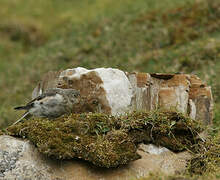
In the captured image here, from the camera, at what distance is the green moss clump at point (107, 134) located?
5.83 meters

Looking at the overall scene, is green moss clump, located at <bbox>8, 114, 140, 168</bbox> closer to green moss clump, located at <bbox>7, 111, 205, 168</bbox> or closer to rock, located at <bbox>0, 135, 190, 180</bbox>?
green moss clump, located at <bbox>7, 111, 205, 168</bbox>

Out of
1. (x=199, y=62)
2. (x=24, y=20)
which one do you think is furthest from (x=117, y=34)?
(x=24, y=20)

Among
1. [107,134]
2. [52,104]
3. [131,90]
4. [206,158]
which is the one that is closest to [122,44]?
[131,90]

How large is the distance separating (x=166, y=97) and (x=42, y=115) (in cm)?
223

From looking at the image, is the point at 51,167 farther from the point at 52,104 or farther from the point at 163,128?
the point at 163,128

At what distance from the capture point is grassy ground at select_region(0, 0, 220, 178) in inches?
568

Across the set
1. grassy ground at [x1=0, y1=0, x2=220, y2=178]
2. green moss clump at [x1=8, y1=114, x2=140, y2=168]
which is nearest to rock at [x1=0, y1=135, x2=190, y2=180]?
green moss clump at [x1=8, y1=114, x2=140, y2=168]

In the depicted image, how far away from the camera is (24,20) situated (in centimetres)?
2573

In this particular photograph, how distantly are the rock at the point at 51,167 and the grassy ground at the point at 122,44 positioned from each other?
4.87m

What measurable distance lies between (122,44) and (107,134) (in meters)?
11.9

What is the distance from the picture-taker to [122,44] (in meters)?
17.8

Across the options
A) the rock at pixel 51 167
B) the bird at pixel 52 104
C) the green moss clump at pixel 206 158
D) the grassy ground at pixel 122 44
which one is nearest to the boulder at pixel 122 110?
the rock at pixel 51 167

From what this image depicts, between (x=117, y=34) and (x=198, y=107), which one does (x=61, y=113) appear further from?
(x=117, y=34)

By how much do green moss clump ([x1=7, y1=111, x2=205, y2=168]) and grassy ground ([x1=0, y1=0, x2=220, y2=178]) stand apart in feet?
13.6
